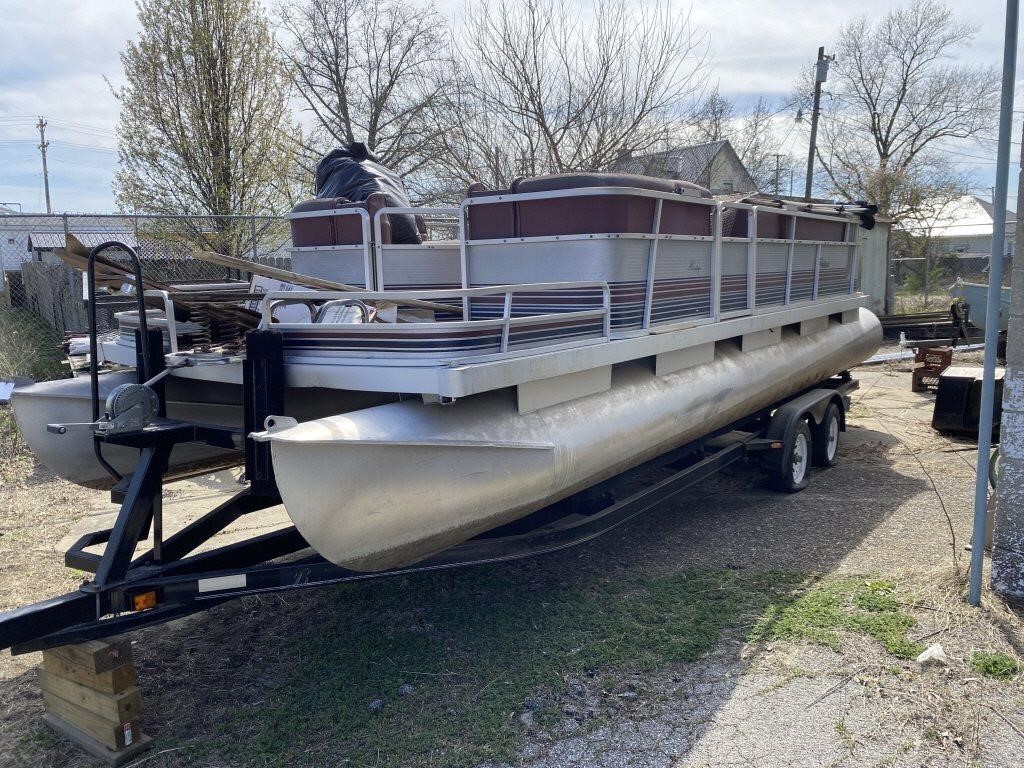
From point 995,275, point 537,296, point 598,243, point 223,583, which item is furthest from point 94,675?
point 995,275

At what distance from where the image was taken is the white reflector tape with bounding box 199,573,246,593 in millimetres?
3455

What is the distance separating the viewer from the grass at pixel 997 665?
3754 mm

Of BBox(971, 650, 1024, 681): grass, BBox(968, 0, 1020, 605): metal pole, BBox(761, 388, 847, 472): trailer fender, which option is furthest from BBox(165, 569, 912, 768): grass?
BBox(761, 388, 847, 472): trailer fender

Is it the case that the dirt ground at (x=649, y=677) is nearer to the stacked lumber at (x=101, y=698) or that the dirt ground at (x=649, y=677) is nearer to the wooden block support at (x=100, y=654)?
the stacked lumber at (x=101, y=698)

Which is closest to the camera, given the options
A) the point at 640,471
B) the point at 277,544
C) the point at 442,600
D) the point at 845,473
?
the point at 277,544

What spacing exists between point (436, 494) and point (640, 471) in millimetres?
1955

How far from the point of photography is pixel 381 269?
5648 mm

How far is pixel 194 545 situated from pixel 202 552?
0.07 m

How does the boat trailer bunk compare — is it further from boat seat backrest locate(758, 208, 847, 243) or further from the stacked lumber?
boat seat backrest locate(758, 208, 847, 243)

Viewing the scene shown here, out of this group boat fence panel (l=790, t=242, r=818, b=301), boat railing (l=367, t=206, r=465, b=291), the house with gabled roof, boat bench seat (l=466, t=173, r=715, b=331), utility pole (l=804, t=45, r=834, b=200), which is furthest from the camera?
utility pole (l=804, t=45, r=834, b=200)

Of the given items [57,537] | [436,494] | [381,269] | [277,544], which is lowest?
[57,537]

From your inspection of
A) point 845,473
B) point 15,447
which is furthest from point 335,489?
point 15,447

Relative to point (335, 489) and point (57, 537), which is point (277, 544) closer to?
point (335, 489)

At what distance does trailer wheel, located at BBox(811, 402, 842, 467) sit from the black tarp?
399 cm
